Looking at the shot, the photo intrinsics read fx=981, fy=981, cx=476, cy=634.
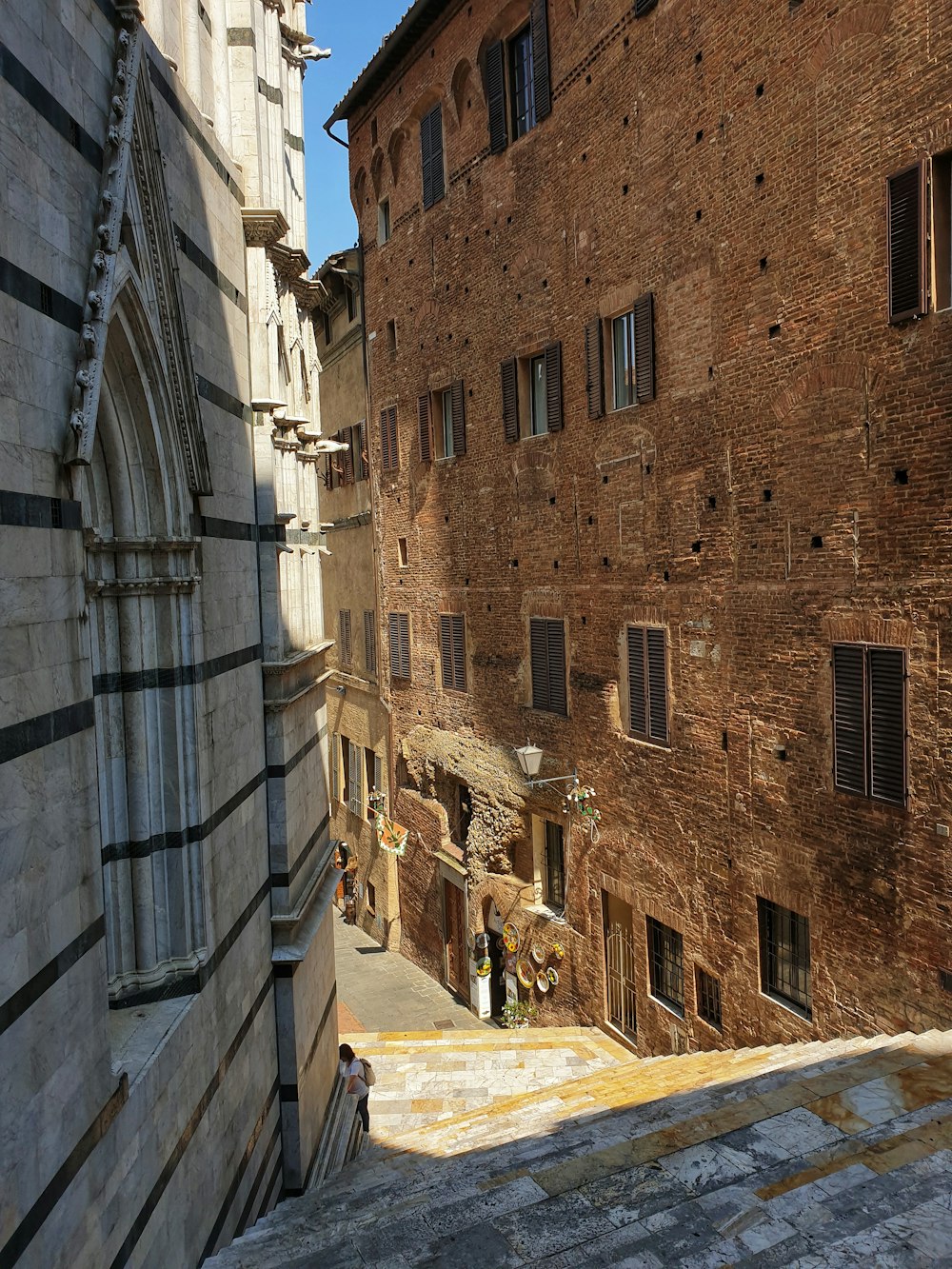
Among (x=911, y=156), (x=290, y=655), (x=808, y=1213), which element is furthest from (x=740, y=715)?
(x=808, y=1213)

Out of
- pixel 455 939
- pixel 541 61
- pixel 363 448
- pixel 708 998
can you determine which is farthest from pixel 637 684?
pixel 363 448

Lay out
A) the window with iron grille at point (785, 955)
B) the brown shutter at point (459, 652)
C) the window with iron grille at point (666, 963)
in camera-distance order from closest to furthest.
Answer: the window with iron grille at point (785, 955)
the window with iron grille at point (666, 963)
the brown shutter at point (459, 652)

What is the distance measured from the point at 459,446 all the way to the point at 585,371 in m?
3.98

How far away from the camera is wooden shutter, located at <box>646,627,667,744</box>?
487 inches

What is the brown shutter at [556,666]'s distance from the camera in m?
14.6

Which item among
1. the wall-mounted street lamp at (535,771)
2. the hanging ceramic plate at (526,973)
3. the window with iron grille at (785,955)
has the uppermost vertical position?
the wall-mounted street lamp at (535,771)

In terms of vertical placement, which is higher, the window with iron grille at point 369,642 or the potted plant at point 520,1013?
the window with iron grille at point 369,642

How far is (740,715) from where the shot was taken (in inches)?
437

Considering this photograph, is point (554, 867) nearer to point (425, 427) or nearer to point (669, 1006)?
point (669, 1006)

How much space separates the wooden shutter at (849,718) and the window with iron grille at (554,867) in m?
6.28

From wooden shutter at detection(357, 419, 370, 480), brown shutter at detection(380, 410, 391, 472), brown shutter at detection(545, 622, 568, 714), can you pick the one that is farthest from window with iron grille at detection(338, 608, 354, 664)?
brown shutter at detection(545, 622, 568, 714)

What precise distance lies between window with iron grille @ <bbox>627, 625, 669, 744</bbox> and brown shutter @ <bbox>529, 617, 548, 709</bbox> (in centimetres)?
220

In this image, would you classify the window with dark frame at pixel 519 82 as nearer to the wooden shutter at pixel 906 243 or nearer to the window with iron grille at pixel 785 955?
the wooden shutter at pixel 906 243

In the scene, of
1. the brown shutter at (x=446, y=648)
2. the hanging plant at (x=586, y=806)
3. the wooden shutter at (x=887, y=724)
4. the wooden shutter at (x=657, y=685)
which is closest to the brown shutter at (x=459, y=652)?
the brown shutter at (x=446, y=648)
